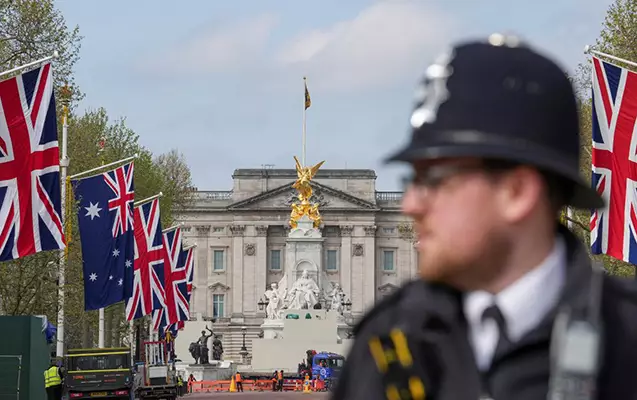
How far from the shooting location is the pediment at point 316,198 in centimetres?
13638

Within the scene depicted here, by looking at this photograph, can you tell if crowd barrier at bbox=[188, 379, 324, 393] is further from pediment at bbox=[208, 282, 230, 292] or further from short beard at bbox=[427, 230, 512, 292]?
short beard at bbox=[427, 230, 512, 292]

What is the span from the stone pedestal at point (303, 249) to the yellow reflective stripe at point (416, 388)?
9843 cm

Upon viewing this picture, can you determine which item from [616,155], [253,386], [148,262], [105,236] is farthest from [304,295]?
[616,155]

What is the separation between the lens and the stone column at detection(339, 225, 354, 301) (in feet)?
449

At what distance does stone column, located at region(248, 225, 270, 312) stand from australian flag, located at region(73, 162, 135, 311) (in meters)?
98.2

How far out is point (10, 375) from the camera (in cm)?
3183

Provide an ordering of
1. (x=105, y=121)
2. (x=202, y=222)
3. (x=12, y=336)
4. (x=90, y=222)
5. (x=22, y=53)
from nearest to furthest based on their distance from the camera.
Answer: (x=12, y=336), (x=90, y=222), (x=22, y=53), (x=105, y=121), (x=202, y=222)

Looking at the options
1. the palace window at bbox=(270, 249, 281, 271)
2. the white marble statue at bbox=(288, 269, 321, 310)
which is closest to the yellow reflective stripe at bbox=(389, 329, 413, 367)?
the white marble statue at bbox=(288, 269, 321, 310)

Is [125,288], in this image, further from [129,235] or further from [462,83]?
[462,83]

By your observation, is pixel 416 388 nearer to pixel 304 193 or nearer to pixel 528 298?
pixel 528 298

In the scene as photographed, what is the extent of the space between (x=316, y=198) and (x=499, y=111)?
134 metres

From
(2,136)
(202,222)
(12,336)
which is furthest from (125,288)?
(202,222)

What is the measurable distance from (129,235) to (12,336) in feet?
22.7

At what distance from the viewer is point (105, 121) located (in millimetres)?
69750
